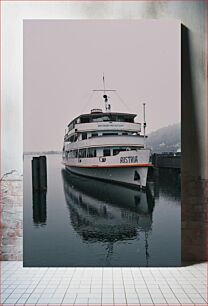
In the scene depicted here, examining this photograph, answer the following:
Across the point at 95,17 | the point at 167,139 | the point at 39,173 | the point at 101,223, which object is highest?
the point at 95,17

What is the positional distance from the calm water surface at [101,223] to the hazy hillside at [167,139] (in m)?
0.19

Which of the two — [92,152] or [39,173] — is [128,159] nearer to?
[92,152]

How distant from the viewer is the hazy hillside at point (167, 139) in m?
3.64

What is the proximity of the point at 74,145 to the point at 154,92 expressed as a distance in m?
0.73

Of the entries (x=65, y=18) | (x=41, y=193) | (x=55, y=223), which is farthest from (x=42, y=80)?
(x=55, y=223)

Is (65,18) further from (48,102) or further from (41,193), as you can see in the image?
(41,193)

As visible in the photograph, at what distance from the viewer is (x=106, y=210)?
365 cm

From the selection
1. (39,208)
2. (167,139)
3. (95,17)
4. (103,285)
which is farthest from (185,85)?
(103,285)

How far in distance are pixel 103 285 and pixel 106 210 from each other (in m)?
0.63

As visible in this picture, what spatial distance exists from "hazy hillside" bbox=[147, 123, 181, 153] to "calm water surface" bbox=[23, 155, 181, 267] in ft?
0.63

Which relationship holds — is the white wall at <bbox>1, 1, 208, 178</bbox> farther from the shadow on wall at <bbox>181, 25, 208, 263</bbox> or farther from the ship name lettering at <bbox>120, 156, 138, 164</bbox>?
the ship name lettering at <bbox>120, 156, 138, 164</bbox>

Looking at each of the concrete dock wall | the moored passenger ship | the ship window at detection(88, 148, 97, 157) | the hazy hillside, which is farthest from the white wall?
the ship window at detection(88, 148, 97, 157)

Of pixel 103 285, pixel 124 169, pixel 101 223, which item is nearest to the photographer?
pixel 103 285

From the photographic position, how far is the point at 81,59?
145 inches
